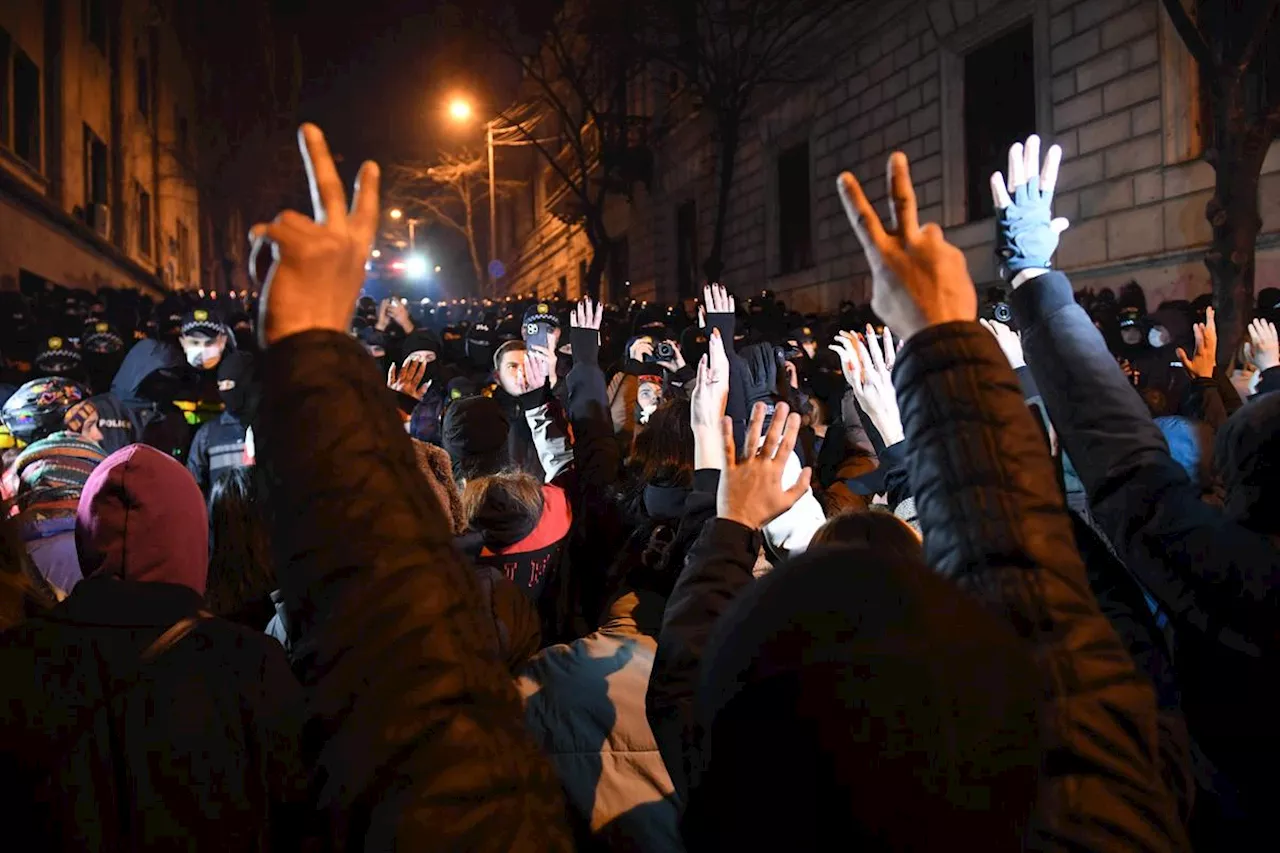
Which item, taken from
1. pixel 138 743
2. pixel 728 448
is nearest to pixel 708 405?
pixel 728 448

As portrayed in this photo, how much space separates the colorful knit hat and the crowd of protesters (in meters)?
0.06

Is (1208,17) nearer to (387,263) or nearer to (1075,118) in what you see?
(1075,118)

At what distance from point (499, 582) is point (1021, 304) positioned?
1.51 m

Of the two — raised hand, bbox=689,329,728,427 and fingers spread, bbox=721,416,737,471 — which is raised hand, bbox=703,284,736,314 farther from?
fingers spread, bbox=721,416,737,471

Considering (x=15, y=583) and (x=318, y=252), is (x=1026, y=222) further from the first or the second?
(x=15, y=583)

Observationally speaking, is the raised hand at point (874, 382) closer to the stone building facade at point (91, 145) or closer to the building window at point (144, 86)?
the stone building facade at point (91, 145)

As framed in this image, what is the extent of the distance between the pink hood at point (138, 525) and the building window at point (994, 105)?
→ 16.5 meters

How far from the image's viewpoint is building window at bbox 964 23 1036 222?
1641 cm

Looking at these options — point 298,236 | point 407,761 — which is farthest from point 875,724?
point 298,236

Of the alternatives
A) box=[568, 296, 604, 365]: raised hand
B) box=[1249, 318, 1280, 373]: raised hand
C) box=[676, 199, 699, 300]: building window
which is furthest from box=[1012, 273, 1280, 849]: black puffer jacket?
box=[676, 199, 699, 300]: building window

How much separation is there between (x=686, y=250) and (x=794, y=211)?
22.8 feet

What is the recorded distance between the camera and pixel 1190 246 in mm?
12953

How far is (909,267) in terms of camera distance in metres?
1.48

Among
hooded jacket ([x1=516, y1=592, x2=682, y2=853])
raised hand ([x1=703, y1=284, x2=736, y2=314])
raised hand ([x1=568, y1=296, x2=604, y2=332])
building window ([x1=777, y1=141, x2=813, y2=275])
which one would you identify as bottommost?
hooded jacket ([x1=516, y1=592, x2=682, y2=853])
